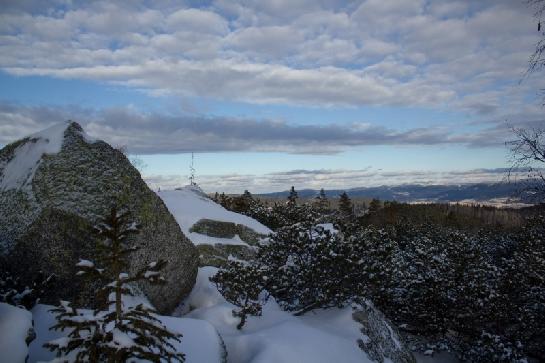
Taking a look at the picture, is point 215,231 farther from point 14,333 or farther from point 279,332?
point 14,333

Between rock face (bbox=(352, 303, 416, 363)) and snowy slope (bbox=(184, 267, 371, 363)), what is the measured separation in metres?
0.20

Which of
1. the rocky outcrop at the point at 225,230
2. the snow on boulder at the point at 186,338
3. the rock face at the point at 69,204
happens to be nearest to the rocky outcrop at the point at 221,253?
the rocky outcrop at the point at 225,230

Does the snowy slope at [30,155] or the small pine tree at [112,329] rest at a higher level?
the snowy slope at [30,155]

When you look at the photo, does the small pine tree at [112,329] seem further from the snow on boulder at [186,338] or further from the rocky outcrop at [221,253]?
the rocky outcrop at [221,253]

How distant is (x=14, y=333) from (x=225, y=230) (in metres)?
10.3

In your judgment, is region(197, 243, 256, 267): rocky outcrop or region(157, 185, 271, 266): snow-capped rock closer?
region(197, 243, 256, 267): rocky outcrop

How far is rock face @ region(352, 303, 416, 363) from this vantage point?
8.29m

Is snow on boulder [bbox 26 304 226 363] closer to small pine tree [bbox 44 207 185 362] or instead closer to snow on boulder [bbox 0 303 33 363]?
snow on boulder [bbox 0 303 33 363]

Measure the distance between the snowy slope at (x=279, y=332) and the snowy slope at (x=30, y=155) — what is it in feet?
12.9

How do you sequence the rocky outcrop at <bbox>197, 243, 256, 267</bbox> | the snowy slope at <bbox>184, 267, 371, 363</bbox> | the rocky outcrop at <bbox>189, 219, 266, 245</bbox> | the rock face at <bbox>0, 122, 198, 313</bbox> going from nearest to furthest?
the rock face at <bbox>0, 122, 198, 313</bbox> → the snowy slope at <bbox>184, 267, 371, 363</bbox> → the rocky outcrop at <bbox>197, 243, 256, 267</bbox> → the rocky outcrop at <bbox>189, 219, 266, 245</bbox>

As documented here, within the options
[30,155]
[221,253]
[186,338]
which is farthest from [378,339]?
[30,155]

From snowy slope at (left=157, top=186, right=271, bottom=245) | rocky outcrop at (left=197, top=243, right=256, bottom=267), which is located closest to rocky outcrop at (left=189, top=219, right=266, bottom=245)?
snowy slope at (left=157, top=186, right=271, bottom=245)

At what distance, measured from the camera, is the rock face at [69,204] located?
6.52 m

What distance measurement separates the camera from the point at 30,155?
729 cm
